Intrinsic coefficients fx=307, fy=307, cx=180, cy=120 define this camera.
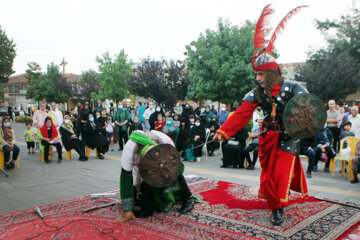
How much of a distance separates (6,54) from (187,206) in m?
41.6

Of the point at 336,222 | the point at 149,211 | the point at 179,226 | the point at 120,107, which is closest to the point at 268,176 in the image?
the point at 336,222

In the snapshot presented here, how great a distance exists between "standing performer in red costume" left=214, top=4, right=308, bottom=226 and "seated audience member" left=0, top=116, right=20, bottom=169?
19.2 ft

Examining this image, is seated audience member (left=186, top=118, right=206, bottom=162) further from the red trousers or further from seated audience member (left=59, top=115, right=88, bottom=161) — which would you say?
the red trousers

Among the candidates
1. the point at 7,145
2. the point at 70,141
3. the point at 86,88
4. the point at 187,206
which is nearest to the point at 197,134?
A: the point at 70,141

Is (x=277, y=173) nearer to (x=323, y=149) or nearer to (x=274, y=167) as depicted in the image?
(x=274, y=167)

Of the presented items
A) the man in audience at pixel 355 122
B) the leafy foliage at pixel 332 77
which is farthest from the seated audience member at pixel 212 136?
the leafy foliage at pixel 332 77

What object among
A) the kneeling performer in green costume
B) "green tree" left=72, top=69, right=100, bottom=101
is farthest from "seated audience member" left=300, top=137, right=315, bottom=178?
"green tree" left=72, top=69, right=100, bottom=101

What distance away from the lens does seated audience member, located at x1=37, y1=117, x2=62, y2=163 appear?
8831mm

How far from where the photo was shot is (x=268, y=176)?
156 inches

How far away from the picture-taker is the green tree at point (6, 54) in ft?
125

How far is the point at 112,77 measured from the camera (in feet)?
104

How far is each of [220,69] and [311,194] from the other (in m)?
15.6

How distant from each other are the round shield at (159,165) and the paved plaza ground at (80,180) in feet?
7.37

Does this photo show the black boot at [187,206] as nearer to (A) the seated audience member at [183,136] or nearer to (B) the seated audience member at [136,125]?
(A) the seated audience member at [183,136]
